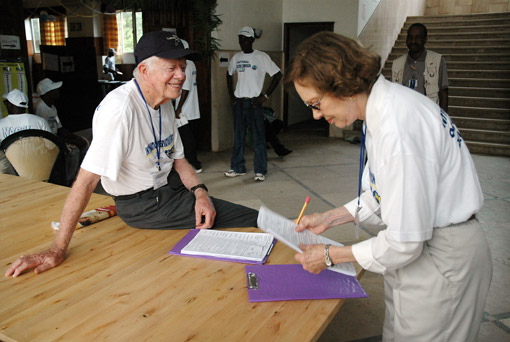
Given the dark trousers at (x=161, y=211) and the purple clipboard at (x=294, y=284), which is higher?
the dark trousers at (x=161, y=211)

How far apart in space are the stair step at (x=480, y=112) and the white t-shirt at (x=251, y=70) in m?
4.09

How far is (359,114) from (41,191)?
6.89 feet

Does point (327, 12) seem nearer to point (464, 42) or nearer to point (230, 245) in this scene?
point (464, 42)

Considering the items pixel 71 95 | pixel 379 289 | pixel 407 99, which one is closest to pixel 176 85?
pixel 407 99

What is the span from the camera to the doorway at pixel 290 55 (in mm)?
8273

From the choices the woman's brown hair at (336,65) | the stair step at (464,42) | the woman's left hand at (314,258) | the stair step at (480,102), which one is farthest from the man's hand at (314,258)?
the stair step at (464,42)

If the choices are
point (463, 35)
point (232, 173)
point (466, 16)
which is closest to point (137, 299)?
point (232, 173)

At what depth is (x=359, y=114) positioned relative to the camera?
1.32 m

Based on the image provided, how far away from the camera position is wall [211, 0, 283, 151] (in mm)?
6715

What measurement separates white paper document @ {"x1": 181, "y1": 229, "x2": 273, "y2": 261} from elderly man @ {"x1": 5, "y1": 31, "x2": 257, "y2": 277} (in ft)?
0.40

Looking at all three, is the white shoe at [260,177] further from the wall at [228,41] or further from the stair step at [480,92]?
the stair step at [480,92]

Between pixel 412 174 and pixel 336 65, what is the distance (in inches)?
14.4

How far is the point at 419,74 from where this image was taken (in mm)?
4312

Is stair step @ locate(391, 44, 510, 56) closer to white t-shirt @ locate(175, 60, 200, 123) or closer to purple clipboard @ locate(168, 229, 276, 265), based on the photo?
white t-shirt @ locate(175, 60, 200, 123)
